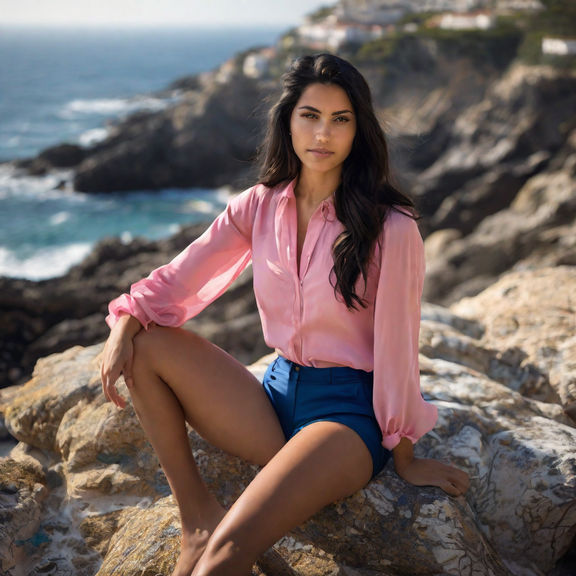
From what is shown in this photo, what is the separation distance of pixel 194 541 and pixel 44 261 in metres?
16.5

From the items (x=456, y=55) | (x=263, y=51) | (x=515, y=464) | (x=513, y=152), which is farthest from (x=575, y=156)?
(x=263, y=51)

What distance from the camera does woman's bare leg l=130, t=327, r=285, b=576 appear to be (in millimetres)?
2045

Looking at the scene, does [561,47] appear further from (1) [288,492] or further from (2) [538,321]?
(1) [288,492]

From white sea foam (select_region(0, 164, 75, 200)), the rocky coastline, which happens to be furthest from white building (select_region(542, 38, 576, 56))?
the rocky coastline

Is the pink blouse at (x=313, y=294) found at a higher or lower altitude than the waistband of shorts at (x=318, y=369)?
higher

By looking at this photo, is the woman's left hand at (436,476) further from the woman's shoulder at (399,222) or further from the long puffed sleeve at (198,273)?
the long puffed sleeve at (198,273)

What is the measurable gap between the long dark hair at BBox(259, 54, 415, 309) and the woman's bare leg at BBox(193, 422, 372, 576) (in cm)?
47

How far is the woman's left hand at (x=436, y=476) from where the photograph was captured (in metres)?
2.05

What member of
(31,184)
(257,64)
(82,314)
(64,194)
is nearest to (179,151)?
(64,194)

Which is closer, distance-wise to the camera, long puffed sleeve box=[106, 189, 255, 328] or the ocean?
long puffed sleeve box=[106, 189, 255, 328]

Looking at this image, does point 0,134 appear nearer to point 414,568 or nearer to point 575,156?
point 575,156

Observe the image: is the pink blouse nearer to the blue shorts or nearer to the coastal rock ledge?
the blue shorts

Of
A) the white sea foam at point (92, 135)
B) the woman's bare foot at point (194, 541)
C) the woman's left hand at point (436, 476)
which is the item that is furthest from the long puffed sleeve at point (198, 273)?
the white sea foam at point (92, 135)

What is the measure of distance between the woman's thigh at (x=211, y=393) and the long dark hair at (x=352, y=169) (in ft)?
1.60
